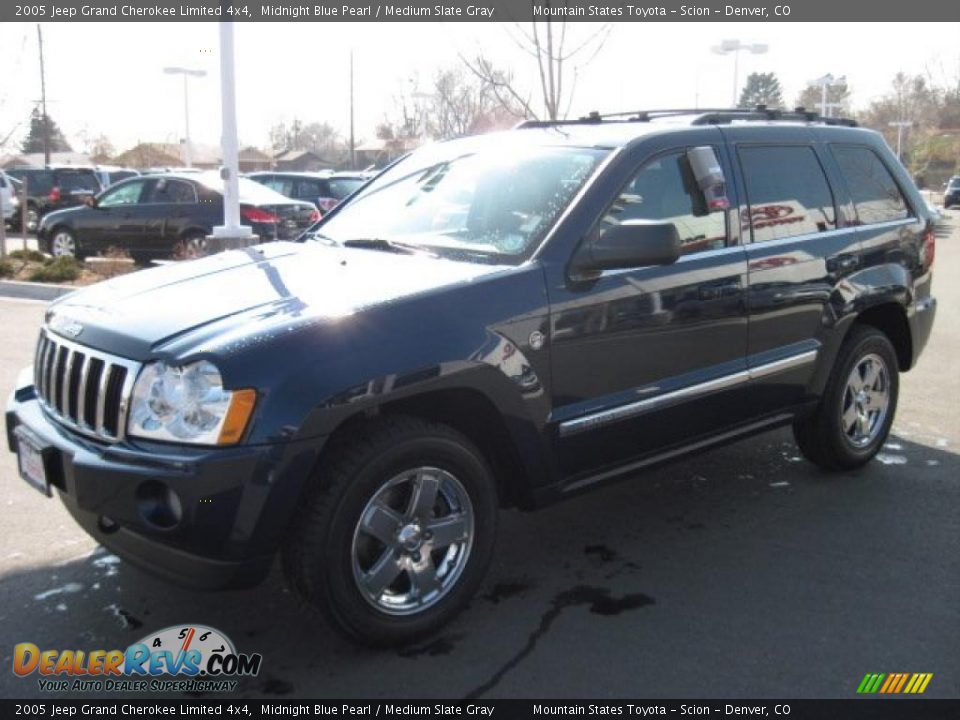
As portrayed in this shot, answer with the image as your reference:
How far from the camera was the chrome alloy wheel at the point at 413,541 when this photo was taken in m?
3.21

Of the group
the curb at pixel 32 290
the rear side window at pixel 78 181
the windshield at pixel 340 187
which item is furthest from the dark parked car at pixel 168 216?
the rear side window at pixel 78 181

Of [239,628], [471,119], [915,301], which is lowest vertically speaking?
[239,628]

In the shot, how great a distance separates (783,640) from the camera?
3.38 metres

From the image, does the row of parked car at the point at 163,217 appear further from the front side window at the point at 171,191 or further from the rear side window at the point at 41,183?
the rear side window at the point at 41,183

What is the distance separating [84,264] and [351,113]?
39.9 meters

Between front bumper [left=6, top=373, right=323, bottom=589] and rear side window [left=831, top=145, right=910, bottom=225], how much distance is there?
3526mm

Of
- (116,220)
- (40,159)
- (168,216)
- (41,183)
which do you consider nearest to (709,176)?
(168,216)

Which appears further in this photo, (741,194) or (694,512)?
(694,512)

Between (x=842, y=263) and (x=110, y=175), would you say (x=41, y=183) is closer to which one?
(x=110, y=175)

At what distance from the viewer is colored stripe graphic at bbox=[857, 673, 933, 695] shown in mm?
3086

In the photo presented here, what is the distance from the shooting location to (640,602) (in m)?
3.69

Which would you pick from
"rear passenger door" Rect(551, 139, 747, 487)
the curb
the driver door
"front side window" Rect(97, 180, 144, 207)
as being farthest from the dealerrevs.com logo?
"front side window" Rect(97, 180, 144, 207)
